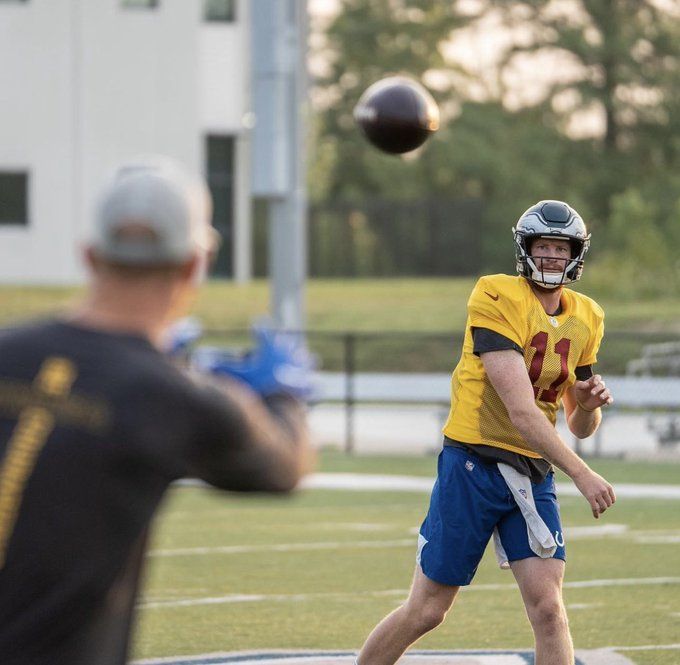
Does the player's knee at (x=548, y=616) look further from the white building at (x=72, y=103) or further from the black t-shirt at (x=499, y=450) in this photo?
the white building at (x=72, y=103)

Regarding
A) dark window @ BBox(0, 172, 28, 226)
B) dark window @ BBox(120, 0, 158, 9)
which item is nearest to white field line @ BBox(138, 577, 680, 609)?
dark window @ BBox(0, 172, 28, 226)

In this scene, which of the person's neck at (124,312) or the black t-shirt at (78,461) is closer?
the black t-shirt at (78,461)

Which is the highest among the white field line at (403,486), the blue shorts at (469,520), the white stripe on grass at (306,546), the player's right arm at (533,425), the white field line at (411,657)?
the player's right arm at (533,425)

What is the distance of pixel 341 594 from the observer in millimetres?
9078

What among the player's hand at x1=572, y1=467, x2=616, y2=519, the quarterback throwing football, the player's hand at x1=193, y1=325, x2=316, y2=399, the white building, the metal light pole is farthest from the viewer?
the white building

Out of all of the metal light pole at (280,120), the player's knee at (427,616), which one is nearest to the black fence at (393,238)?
the metal light pole at (280,120)

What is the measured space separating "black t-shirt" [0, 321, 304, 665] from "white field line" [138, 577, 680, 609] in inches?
214

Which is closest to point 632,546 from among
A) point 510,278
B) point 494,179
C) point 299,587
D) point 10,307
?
point 299,587

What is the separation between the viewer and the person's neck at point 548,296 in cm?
604

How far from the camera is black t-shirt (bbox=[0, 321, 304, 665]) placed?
311 cm

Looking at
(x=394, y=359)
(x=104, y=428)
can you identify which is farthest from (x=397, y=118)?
(x=394, y=359)

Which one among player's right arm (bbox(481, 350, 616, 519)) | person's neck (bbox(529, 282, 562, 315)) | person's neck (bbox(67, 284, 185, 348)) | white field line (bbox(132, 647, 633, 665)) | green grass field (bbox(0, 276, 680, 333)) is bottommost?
green grass field (bbox(0, 276, 680, 333))

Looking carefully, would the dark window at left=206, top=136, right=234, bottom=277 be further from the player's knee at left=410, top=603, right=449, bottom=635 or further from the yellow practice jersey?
the player's knee at left=410, top=603, right=449, bottom=635

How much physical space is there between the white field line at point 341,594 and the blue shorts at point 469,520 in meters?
2.98
